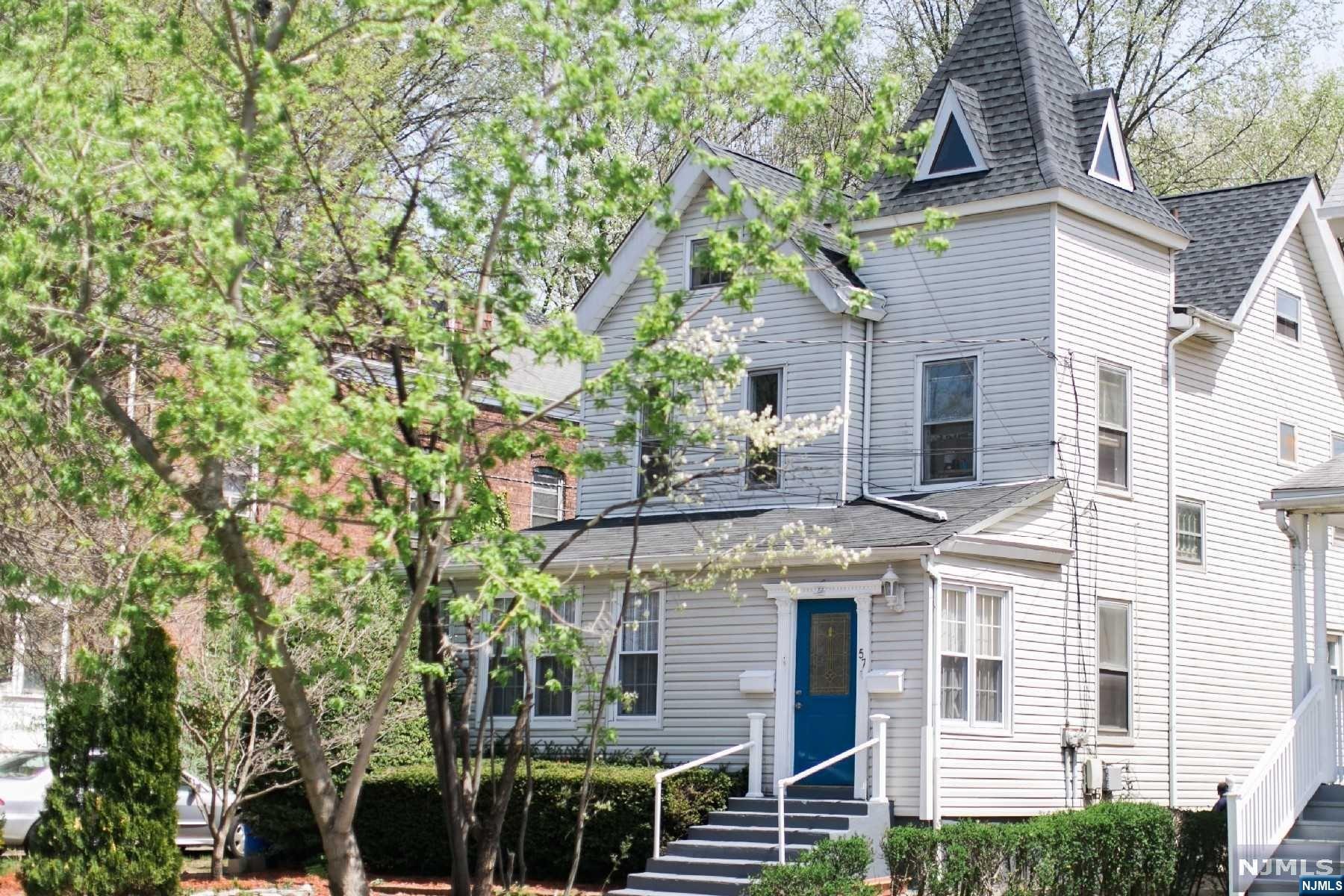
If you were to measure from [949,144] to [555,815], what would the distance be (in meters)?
10.00

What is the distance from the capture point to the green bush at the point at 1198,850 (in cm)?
1803

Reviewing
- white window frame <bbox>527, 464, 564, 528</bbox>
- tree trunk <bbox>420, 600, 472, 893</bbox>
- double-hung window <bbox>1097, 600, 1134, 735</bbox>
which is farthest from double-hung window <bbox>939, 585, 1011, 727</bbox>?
white window frame <bbox>527, 464, 564, 528</bbox>

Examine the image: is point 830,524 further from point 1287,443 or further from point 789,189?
point 1287,443

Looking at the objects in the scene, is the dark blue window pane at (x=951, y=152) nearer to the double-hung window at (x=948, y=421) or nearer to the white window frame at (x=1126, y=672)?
the double-hung window at (x=948, y=421)

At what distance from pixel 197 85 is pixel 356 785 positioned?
4688 millimetres

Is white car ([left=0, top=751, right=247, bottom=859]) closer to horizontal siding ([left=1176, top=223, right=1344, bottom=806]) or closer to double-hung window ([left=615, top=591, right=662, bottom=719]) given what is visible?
double-hung window ([left=615, top=591, right=662, bottom=719])

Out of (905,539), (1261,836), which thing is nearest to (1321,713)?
(1261,836)

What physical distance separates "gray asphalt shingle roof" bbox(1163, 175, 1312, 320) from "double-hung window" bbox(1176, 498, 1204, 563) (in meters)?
2.73

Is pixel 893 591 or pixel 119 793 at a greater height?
pixel 893 591

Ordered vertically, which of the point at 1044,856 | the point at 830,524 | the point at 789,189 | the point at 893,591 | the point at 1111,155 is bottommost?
the point at 1044,856

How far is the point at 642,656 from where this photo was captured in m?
20.5

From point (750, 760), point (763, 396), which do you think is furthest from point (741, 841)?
point (763, 396)

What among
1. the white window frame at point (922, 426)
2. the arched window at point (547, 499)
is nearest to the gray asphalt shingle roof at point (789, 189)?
the white window frame at point (922, 426)

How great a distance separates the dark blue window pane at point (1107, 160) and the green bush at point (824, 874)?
32.9 ft
